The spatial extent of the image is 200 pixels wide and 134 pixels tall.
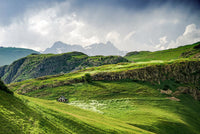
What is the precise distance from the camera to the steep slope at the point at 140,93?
181 feet

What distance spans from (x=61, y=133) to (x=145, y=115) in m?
41.3

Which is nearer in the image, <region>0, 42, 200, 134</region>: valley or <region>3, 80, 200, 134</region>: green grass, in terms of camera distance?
<region>0, 42, 200, 134</region>: valley

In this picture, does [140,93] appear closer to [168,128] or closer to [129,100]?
[129,100]

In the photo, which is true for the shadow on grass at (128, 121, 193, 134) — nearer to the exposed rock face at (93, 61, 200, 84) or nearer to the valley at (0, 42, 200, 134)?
the valley at (0, 42, 200, 134)

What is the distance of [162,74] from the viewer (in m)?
103

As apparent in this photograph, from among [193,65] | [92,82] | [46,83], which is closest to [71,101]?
[92,82]

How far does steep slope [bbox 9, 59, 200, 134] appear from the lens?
2166 inches

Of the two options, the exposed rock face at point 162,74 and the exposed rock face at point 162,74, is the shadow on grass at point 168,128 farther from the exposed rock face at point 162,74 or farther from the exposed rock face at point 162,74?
the exposed rock face at point 162,74

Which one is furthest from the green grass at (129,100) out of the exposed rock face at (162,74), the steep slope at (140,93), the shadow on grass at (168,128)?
the exposed rock face at (162,74)

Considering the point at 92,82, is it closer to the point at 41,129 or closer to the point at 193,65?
the point at 41,129

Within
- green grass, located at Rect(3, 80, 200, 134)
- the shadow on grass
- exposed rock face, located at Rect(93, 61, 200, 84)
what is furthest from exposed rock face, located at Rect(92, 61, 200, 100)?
the shadow on grass

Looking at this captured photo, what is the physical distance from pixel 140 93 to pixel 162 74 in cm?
3342

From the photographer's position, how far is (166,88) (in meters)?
89.7

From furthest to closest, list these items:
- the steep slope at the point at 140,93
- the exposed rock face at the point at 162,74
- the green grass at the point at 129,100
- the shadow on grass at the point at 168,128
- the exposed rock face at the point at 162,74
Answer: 1. the exposed rock face at the point at 162,74
2. the exposed rock face at the point at 162,74
3. the green grass at the point at 129,100
4. the steep slope at the point at 140,93
5. the shadow on grass at the point at 168,128
